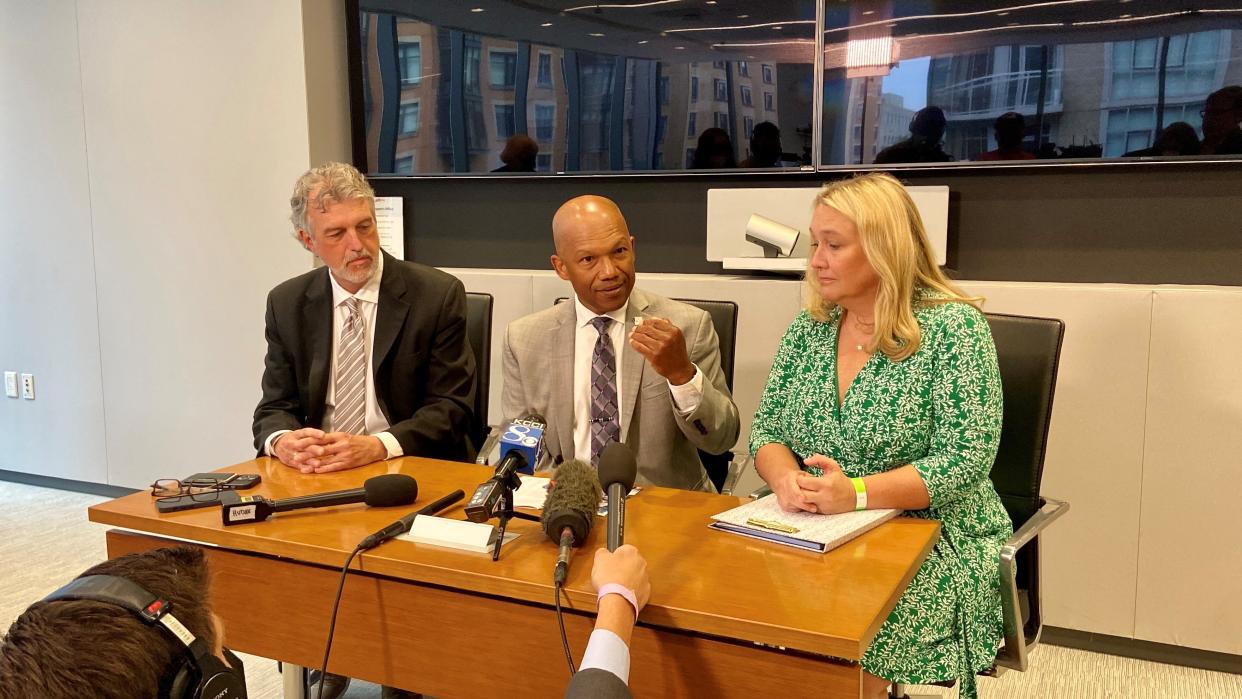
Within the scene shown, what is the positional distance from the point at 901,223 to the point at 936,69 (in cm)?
117

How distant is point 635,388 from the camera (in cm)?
231

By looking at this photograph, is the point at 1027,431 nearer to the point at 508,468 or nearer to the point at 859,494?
the point at 859,494

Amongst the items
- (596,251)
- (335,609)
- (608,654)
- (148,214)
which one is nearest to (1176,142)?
(596,251)

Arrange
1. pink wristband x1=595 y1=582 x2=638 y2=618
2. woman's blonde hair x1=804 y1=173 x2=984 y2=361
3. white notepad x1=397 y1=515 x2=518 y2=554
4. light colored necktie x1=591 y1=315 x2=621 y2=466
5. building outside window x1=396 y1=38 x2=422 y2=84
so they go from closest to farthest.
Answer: pink wristband x1=595 y1=582 x2=638 y2=618, white notepad x1=397 y1=515 x2=518 y2=554, woman's blonde hair x1=804 y1=173 x2=984 y2=361, light colored necktie x1=591 y1=315 x2=621 y2=466, building outside window x1=396 y1=38 x2=422 y2=84

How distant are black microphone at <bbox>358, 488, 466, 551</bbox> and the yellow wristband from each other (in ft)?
Result: 2.36

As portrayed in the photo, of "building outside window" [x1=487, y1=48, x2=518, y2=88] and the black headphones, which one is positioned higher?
"building outside window" [x1=487, y1=48, x2=518, y2=88]

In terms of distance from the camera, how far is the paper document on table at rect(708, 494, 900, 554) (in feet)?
5.03

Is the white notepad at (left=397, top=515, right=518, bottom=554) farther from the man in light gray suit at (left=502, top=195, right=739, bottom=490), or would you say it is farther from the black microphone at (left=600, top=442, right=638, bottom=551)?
the man in light gray suit at (left=502, top=195, right=739, bottom=490)

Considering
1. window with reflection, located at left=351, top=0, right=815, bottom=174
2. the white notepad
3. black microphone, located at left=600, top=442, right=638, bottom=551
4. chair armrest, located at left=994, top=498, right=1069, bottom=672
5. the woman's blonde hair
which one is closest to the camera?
black microphone, located at left=600, top=442, right=638, bottom=551

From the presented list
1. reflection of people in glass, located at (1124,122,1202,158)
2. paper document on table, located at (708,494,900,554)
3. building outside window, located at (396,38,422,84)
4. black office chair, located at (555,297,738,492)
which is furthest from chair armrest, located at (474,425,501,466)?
reflection of people in glass, located at (1124,122,1202,158)

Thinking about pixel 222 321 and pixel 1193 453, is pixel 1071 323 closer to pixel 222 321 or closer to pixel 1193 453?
pixel 1193 453

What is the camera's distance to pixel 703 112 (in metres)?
3.28

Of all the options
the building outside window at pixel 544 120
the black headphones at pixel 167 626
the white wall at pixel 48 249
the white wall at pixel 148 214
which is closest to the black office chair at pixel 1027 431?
the black headphones at pixel 167 626

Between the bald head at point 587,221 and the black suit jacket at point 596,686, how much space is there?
136cm
